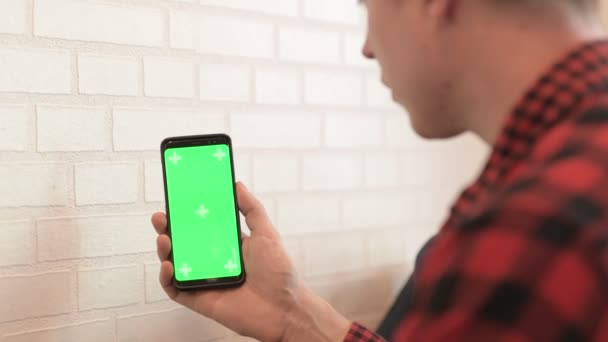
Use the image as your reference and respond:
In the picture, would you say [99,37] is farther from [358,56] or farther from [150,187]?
[358,56]

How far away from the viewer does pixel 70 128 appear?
1.02 meters

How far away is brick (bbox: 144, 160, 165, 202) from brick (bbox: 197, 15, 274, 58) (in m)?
0.19

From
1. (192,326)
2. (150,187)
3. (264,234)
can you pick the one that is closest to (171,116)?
(150,187)

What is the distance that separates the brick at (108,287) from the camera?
105cm

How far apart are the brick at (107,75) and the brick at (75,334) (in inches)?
12.8

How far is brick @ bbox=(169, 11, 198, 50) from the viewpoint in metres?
1.12

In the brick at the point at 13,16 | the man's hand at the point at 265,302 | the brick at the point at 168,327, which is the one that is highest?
the brick at the point at 13,16

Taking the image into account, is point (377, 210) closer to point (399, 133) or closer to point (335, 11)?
point (399, 133)

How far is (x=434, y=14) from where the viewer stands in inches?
23.8


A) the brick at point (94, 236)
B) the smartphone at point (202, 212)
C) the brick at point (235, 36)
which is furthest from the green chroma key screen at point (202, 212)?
the brick at point (235, 36)

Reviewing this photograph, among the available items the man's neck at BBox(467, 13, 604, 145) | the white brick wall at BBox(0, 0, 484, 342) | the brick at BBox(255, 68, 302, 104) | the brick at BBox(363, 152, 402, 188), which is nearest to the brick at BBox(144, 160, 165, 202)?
the white brick wall at BBox(0, 0, 484, 342)

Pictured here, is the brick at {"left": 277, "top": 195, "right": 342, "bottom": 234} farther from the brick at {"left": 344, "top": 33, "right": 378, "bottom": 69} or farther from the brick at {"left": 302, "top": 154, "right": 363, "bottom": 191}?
the brick at {"left": 344, "top": 33, "right": 378, "bottom": 69}

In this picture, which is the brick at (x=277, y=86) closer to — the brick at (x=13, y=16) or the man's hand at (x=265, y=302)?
the man's hand at (x=265, y=302)

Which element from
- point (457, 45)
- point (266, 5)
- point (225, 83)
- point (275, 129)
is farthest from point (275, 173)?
point (457, 45)
